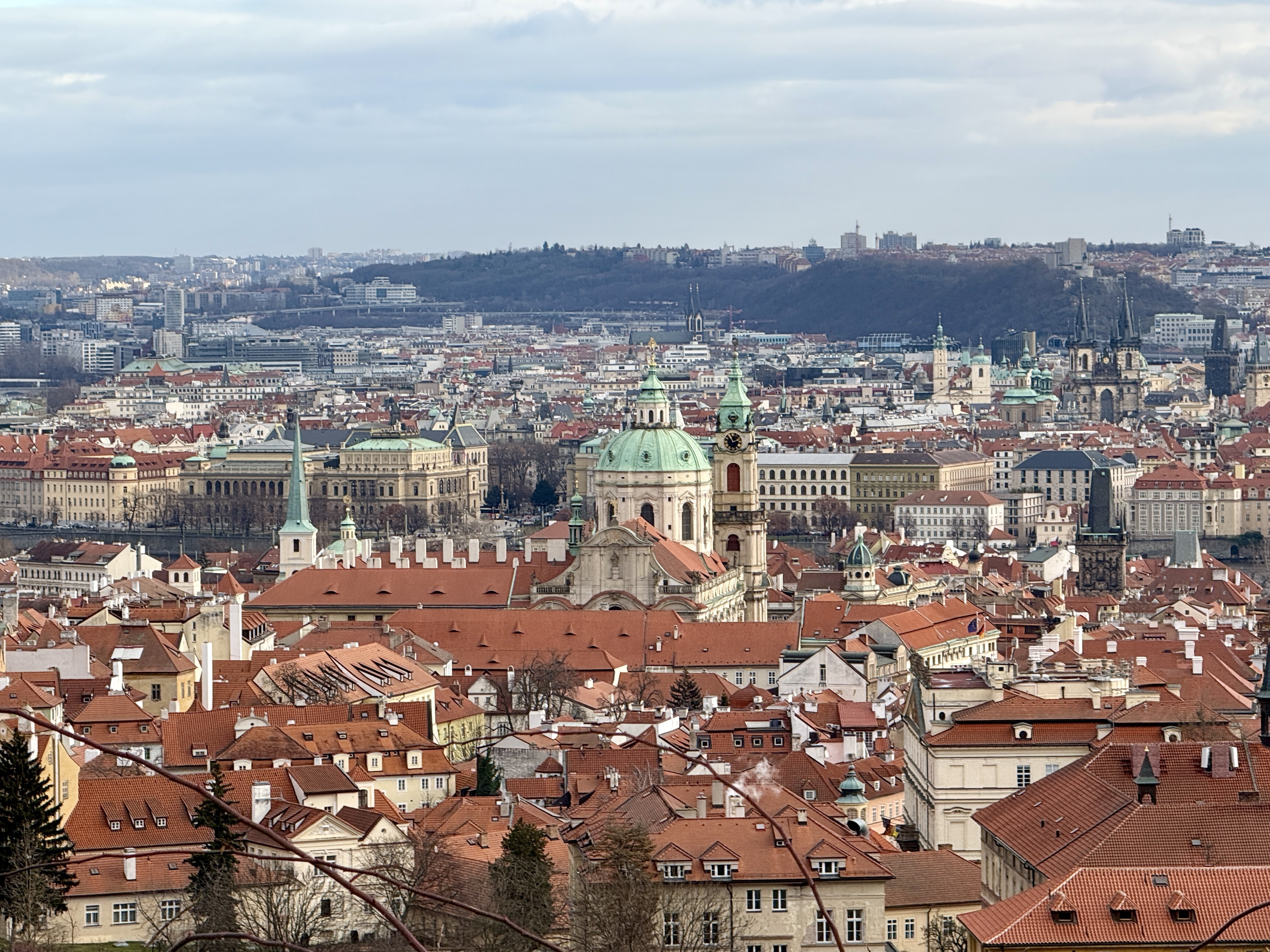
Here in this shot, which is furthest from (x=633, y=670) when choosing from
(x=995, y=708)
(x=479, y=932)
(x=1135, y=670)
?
(x=479, y=932)

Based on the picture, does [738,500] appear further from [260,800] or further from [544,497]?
[544,497]

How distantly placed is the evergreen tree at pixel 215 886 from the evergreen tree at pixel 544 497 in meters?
89.9

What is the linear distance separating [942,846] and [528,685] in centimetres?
1921

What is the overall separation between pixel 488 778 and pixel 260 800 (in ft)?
18.1

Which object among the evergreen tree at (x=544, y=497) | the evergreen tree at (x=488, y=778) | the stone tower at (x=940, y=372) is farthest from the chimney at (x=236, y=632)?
the stone tower at (x=940, y=372)

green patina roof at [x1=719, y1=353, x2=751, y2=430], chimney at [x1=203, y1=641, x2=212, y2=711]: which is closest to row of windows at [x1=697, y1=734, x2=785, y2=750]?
chimney at [x1=203, y1=641, x2=212, y2=711]

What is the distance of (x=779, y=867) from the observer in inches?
1110

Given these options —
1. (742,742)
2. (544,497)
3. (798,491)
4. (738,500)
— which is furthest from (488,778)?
(544,497)

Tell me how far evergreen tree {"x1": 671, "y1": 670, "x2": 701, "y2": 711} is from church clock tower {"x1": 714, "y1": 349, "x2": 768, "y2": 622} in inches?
795

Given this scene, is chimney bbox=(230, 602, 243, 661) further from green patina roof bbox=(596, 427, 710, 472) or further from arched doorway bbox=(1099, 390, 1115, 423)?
arched doorway bbox=(1099, 390, 1115, 423)

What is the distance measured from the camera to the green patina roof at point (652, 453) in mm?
69438

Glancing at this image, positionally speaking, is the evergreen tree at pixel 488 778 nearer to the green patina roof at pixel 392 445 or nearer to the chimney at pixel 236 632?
the chimney at pixel 236 632

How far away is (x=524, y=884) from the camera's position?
88.8 feet

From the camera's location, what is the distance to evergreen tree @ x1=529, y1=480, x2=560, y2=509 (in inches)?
4744
